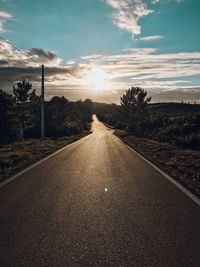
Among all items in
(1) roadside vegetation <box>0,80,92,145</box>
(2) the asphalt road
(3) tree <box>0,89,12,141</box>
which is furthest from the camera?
(3) tree <box>0,89,12,141</box>

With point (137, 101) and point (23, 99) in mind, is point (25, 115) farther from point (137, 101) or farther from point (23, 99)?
point (137, 101)

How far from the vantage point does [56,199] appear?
4.75 m

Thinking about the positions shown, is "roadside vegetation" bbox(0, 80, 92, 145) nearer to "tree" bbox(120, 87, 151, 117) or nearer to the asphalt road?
"tree" bbox(120, 87, 151, 117)

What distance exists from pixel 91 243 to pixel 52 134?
1362 inches

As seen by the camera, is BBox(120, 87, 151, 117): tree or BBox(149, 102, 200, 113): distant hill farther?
BBox(149, 102, 200, 113): distant hill

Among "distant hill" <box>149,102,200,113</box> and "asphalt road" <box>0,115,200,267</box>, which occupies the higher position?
"distant hill" <box>149,102,200,113</box>

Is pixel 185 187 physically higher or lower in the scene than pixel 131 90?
lower

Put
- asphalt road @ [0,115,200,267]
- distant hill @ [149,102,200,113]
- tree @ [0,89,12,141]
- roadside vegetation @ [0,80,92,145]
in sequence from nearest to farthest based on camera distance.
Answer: asphalt road @ [0,115,200,267] → roadside vegetation @ [0,80,92,145] → tree @ [0,89,12,141] → distant hill @ [149,102,200,113]

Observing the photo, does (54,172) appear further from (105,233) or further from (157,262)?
(157,262)

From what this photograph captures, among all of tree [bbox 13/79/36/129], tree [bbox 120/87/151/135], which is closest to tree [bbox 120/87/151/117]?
tree [bbox 120/87/151/135]

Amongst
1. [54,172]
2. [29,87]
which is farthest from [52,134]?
[54,172]

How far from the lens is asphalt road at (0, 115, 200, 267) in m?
2.68

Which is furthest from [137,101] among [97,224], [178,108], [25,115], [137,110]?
[178,108]

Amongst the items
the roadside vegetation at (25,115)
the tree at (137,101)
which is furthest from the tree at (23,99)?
the tree at (137,101)
